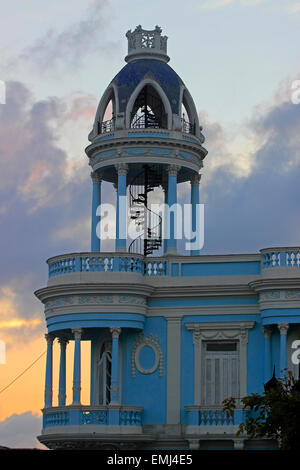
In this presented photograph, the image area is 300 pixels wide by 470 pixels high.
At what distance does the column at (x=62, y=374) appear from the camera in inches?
1769

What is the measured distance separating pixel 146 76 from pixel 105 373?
35.2ft

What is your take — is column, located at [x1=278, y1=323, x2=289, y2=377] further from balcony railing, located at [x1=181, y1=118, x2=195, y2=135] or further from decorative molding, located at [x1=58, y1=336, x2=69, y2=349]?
balcony railing, located at [x1=181, y1=118, x2=195, y2=135]

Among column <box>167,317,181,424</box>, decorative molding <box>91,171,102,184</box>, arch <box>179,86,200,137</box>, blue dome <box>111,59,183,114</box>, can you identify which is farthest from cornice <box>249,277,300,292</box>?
decorative molding <box>91,171,102,184</box>

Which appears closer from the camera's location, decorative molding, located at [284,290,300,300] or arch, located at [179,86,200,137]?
decorative molding, located at [284,290,300,300]

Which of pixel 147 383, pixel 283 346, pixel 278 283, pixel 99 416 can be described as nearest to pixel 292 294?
pixel 278 283

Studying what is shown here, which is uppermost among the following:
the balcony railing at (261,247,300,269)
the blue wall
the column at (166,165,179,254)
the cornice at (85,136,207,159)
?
the cornice at (85,136,207,159)

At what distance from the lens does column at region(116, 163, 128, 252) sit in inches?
1834

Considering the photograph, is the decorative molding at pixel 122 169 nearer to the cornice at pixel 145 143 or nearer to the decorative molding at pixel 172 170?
the cornice at pixel 145 143

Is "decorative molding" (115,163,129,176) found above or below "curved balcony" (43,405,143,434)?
above

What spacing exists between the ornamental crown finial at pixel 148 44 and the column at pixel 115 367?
36.1ft

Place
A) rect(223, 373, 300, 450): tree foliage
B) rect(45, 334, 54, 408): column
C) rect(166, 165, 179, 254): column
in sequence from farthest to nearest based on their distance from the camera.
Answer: rect(166, 165, 179, 254): column, rect(45, 334, 54, 408): column, rect(223, 373, 300, 450): tree foliage

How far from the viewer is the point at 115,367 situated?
4338 cm

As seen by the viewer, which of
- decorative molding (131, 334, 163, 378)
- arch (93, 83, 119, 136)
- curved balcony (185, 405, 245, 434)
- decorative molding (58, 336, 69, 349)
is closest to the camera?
curved balcony (185, 405, 245, 434)

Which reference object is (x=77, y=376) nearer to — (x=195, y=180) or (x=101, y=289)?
(x=101, y=289)
